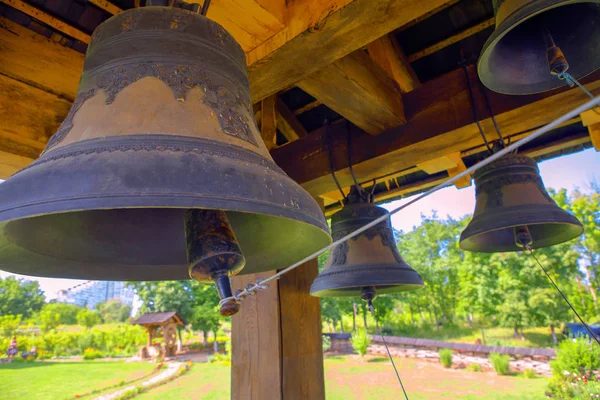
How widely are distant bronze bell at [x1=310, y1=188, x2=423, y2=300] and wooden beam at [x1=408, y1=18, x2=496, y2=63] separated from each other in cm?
92

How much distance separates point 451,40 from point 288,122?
3.80ft

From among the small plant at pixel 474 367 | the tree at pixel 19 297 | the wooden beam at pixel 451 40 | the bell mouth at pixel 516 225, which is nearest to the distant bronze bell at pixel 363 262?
the bell mouth at pixel 516 225

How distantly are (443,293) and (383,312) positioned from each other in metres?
6.64

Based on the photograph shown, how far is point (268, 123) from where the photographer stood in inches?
94.1

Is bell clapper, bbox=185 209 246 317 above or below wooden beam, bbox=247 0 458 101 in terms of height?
below

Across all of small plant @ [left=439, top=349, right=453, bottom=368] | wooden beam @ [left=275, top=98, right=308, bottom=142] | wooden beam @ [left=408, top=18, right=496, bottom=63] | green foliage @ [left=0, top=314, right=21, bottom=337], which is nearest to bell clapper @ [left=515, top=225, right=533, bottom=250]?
wooden beam @ [left=408, top=18, right=496, bottom=63]

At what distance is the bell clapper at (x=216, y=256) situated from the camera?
0.77m

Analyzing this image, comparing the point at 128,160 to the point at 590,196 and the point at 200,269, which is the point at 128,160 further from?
the point at 590,196

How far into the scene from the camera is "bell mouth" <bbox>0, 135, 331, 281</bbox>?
63cm

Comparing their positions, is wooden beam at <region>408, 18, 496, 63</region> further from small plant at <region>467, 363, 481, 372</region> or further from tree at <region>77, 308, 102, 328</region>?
tree at <region>77, 308, 102, 328</region>

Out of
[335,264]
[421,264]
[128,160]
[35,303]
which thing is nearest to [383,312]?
[421,264]

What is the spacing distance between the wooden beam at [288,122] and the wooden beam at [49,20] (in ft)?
4.47

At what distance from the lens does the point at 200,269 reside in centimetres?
80

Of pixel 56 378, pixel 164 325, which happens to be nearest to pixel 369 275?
pixel 56 378
